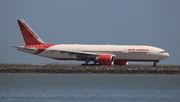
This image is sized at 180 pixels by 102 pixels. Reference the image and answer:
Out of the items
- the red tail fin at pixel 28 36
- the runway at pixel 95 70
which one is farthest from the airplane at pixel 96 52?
the runway at pixel 95 70

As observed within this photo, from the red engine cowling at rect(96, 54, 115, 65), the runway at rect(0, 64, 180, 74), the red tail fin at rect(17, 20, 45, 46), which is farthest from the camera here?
the red tail fin at rect(17, 20, 45, 46)

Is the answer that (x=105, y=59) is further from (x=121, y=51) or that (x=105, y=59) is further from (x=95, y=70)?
(x=95, y=70)

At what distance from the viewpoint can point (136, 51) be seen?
8569 centimetres

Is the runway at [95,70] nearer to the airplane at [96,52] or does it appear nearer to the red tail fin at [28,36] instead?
the airplane at [96,52]

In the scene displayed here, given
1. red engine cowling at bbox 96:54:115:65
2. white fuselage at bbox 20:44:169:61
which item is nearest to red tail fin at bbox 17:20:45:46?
white fuselage at bbox 20:44:169:61

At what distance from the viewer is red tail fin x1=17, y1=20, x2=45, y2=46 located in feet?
299

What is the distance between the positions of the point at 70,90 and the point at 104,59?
2584cm

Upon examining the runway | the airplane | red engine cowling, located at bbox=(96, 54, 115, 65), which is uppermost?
the airplane

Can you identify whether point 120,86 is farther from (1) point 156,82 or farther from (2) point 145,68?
(2) point 145,68

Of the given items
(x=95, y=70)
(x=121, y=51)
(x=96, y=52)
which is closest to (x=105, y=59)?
(x=121, y=51)

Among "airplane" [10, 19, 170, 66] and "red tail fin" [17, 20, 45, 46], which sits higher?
"red tail fin" [17, 20, 45, 46]

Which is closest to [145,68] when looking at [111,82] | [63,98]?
[111,82]

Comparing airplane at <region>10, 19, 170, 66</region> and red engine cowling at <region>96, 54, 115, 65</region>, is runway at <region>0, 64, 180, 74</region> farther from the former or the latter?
airplane at <region>10, 19, 170, 66</region>

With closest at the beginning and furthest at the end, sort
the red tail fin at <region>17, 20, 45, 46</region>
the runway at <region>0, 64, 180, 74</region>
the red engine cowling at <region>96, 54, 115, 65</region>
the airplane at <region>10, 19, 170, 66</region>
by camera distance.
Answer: the runway at <region>0, 64, 180, 74</region> < the red engine cowling at <region>96, 54, 115, 65</region> < the airplane at <region>10, 19, 170, 66</region> < the red tail fin at <region>17, 20, 45, 46</region>
